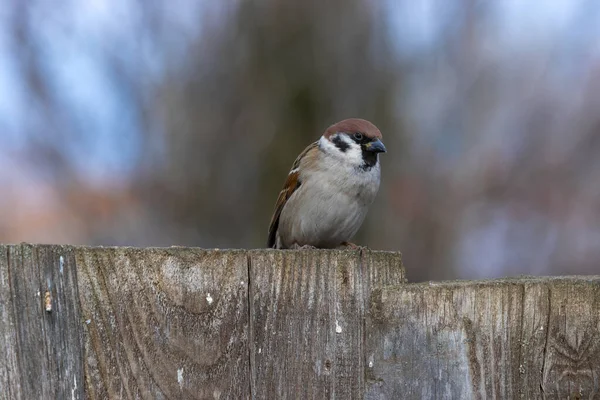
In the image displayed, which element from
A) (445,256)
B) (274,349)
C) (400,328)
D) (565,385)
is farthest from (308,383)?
(445,256)

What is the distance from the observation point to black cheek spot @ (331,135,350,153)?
3.77 metres

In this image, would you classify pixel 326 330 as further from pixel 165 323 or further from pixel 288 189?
pixel 288 189

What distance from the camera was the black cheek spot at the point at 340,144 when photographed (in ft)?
12.4

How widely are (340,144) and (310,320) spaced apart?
7.01ft

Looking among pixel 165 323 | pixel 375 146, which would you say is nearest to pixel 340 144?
pixel 375 146

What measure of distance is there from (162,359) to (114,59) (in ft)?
23.3

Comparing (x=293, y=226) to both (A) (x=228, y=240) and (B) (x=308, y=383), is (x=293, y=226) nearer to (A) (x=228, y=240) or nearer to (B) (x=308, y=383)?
(B) (x=308, y=383)

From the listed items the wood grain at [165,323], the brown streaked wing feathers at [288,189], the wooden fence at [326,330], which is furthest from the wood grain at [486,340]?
the brown streaked wing feathers at [288,189]

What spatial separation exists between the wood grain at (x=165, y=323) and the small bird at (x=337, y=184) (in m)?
2.08

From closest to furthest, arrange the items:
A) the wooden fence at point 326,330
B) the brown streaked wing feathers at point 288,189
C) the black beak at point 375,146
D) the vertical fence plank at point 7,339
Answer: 1. the vertical fence plank at point 7,339
2. the wooden fence at point 326,330
3. the black beak at point 375,146
4. the brown streaked wing feathers at point 288,189

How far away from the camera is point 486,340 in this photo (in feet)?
5.64

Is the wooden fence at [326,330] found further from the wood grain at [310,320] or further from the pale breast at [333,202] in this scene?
the pale breast at [333,202]

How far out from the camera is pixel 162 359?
1.64 meters

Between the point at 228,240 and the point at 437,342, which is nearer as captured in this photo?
the point at 437,342
